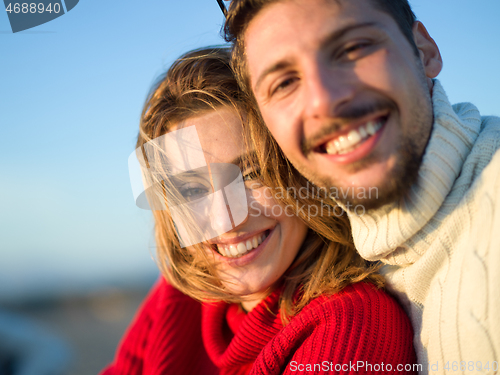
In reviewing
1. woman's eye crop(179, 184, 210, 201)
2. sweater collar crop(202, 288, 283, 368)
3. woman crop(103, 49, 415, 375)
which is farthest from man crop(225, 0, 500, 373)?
sweater collar crop(202, 288, 283, 368)

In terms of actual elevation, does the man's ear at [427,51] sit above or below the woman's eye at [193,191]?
above

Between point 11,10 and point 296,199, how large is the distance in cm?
207

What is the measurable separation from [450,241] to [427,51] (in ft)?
2.64

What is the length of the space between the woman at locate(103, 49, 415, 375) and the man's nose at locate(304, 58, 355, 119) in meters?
0.45

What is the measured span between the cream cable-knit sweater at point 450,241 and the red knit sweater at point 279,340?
0.14 meters

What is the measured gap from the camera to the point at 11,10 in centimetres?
209

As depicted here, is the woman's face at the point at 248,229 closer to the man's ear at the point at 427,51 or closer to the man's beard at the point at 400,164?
the man's beard at the point at 400,164

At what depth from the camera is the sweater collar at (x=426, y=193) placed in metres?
1.20

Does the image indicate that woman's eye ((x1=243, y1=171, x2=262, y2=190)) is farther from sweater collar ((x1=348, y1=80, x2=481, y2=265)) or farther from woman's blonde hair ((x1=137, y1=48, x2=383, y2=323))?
sweater collar ((x1=348, y1=80, x2=481, y2=265))

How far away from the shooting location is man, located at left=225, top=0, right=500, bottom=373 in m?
1.12

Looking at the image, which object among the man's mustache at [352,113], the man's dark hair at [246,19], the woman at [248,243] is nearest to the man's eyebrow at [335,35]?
the man's dark hair at [246,19]

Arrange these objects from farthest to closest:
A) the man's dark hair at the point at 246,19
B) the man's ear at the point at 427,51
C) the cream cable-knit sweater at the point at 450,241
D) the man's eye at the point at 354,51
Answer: the man's ear at the point at 427,51 < the man's dark hair at the point at 246,19 < the man's eye at the point at 354,51 < the cream cable-knit sweater at the point at 450,241

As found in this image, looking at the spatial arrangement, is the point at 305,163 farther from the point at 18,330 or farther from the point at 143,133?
the point at 18,330

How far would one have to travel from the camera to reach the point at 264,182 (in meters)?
1.61
